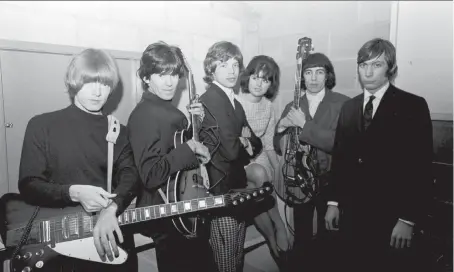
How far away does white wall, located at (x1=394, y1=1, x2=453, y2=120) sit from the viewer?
1731 millimetres

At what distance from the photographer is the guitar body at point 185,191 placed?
1.43 m

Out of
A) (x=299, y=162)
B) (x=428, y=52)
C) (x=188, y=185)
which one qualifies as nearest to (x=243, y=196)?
(x=188, y=185)

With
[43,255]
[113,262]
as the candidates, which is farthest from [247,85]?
[43,255]

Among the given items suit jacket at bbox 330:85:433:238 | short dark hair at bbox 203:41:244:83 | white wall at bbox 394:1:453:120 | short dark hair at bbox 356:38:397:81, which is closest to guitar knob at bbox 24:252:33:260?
short dark hair at bbox 203:41:244:83

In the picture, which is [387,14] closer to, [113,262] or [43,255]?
[113,262]

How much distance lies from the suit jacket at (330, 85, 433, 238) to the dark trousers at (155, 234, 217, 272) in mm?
873

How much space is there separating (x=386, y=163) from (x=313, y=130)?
442mm

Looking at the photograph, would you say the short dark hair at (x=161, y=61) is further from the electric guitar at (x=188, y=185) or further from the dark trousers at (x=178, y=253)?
the dark trousers at (x=178, y=253)

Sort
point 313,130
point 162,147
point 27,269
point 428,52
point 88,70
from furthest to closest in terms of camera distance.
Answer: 1. point 313,130
2. point 428,52
3. point 162,147
4. point 88,70
5. point 27,269

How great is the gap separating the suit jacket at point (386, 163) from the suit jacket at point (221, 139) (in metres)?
0.61

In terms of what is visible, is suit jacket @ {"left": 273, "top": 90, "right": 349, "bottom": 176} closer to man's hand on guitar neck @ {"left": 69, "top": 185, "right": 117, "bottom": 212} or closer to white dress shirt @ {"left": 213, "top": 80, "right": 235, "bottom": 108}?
white dress shirt @ {"left": 213, "top": 80, "right": 235, "bottom": 108}

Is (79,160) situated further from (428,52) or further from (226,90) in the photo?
(428,52)

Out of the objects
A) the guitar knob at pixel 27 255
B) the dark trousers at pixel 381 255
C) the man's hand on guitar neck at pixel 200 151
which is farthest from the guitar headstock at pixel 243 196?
the guitar knob at pixel 27 255

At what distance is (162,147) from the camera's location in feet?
4.57
